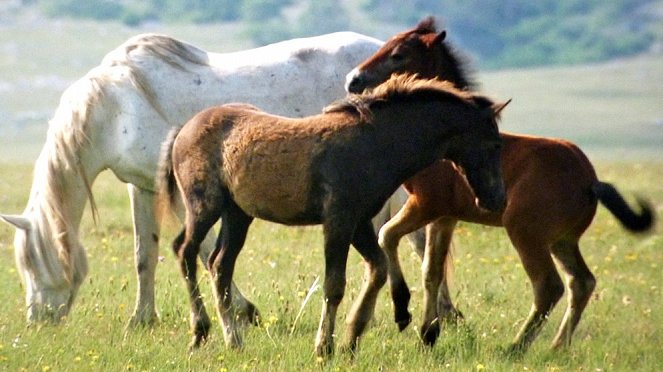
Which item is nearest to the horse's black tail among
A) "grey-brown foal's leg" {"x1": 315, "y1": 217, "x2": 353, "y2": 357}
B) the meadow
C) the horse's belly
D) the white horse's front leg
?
the meadow

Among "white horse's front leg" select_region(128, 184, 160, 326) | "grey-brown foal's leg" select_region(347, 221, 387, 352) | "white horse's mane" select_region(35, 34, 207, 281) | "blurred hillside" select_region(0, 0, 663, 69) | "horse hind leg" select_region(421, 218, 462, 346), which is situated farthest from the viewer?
"blurred hillside" select_region(0, 0, 663, 69)

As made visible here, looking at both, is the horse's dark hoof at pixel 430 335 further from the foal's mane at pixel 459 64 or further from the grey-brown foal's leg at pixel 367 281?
the foal's mane at pixel 459 64

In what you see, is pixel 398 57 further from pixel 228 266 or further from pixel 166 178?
pixel 228 266

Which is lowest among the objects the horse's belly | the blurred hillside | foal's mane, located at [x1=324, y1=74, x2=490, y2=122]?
the blurred hillside

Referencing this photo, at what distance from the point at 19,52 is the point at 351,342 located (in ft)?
315

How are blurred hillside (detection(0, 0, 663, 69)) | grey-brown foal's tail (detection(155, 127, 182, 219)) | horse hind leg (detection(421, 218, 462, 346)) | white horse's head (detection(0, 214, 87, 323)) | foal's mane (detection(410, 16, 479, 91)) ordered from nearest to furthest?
grey-brown foal's tail (detection(155, 127, 182, 219)), horse hind leg (detection(421, 218, 462, 346)), foal's mane (detection(410, 16, 479, 91)), white horse's head (detection(0, 214, 87, 323)), blurred hillside (detection(0, 0, 663, 69))

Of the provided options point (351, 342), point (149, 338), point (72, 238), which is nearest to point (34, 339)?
point (149, 338)

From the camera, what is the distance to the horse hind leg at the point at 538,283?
23.9 feet

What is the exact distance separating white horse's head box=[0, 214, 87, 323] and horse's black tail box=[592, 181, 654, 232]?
3.52 m

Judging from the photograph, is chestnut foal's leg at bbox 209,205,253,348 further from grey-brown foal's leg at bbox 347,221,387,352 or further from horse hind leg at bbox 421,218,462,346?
horse hind leg at bbox 421,218,462,346

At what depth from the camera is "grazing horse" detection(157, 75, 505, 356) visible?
675 centimetres

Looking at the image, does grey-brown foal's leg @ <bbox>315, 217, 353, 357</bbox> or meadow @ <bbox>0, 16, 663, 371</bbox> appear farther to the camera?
meadow @ <bbox>0, 16, 663, 371</bbox>

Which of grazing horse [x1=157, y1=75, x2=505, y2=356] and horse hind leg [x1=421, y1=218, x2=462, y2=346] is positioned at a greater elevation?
grazing horse [x1=157, y1=75, x2=505, y2=356]

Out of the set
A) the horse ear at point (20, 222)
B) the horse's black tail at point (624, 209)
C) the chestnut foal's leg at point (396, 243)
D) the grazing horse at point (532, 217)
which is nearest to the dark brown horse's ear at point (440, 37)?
the grazing horse at point (532, 217)
